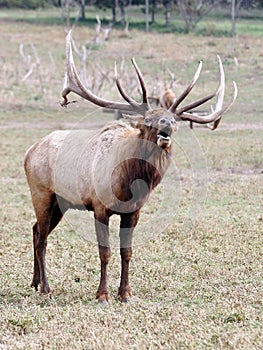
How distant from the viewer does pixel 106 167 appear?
723cm

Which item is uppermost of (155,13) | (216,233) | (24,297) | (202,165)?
(24,297)

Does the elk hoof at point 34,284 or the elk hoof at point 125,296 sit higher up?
the elk hoof at point 125,296

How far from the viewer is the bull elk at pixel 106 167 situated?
276 inches

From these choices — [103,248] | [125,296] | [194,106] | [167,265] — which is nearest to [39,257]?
[103,248]

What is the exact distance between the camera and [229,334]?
18.6ft

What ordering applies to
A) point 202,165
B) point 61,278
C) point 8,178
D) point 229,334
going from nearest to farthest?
point 229,334 → point 61,278 → point 8,178 → point 202,165

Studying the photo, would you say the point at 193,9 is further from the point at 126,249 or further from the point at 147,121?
the point at 147,121

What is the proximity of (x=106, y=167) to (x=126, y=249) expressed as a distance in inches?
31.4

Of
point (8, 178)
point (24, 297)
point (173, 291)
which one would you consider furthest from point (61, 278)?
point (8, 178)

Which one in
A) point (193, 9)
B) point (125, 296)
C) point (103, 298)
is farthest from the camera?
point (193, 9)

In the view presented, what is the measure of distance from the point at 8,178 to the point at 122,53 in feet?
71.1

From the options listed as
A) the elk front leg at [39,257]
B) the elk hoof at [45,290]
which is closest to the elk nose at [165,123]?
the elk front leg at [39,257]

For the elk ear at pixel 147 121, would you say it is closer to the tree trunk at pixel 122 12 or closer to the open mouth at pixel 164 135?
the open mouth at pixel 164 135

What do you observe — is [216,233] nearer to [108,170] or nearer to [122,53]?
[108,170]
